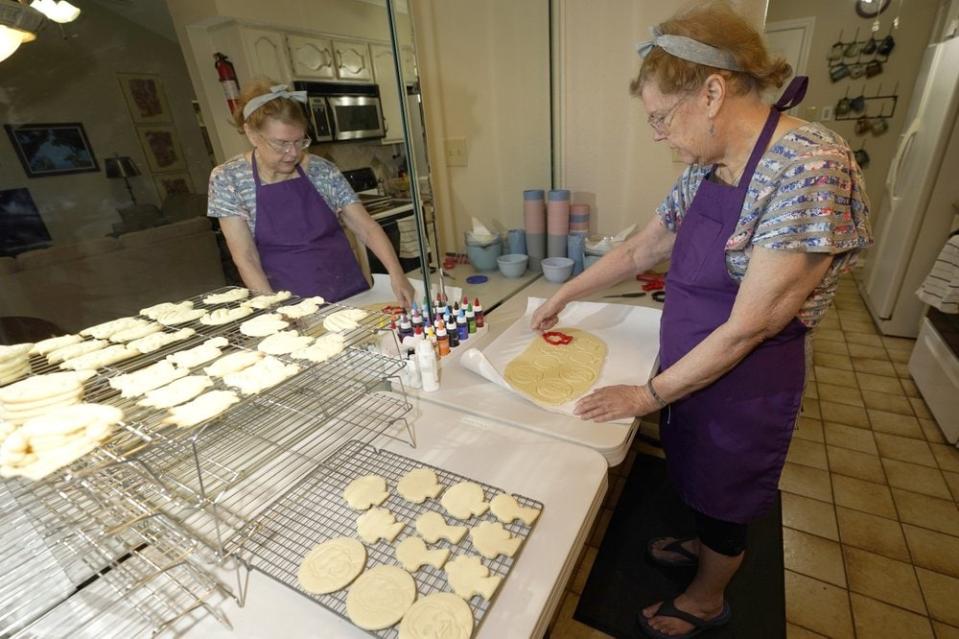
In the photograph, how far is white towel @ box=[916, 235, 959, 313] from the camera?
2.36 metres

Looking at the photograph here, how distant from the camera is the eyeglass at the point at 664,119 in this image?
903 mm

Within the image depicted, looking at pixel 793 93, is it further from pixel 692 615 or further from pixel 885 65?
pixel 885 65

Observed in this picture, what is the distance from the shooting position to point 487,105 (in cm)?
204

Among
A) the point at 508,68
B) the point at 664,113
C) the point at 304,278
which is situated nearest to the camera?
the point at 664,113

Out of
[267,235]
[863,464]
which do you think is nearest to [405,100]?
[267,235]

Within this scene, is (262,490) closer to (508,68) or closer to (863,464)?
(508,68)

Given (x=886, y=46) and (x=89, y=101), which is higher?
(x=886, y=46)

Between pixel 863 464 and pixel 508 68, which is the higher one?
pixel 508 68

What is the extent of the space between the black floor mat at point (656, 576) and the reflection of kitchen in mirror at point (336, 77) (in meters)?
1.37

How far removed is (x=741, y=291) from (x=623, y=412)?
36cm

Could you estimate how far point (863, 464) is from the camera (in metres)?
2.07

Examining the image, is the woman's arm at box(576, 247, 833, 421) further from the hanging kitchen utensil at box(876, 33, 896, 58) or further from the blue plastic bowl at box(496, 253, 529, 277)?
the hanging kitchen utensil at box(876, 33, 896, 58)

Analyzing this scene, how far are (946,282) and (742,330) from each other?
257 cm

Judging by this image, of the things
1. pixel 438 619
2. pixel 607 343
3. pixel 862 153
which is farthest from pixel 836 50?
pixel 438 619
